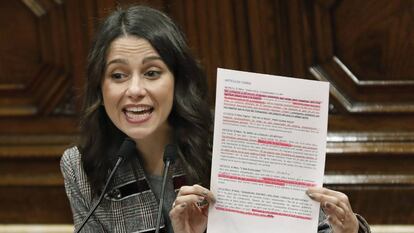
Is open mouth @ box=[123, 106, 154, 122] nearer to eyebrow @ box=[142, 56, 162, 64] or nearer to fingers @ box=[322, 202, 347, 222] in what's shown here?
eyebrow @ box=[142, 56, 162, 64]

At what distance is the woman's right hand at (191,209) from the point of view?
1138 millimetres

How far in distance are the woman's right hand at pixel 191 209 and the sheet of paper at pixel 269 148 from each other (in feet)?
0.10

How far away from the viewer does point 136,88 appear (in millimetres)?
1274

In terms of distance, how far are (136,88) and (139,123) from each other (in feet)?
0.22

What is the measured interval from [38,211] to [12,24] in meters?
0.53

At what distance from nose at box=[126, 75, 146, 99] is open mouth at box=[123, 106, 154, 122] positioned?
0.02 meters

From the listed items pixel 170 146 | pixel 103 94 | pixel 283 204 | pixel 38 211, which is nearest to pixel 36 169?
pixel 38 211

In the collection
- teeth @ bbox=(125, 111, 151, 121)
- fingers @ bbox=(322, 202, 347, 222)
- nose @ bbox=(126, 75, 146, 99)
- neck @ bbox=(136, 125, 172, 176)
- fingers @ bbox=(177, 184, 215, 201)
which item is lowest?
fingers @ bbox=(322, 202, 347, 222)

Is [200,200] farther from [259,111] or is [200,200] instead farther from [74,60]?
[74,60]

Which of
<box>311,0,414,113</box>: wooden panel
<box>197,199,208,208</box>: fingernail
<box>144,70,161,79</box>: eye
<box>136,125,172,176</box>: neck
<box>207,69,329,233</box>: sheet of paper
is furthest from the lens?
<box>311,0,414,113</box>: wooden panel

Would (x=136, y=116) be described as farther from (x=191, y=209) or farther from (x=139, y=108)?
(x=191, y=209)

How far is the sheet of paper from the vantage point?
3.56ft

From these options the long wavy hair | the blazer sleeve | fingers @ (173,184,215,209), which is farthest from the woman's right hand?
the blazer sleeve

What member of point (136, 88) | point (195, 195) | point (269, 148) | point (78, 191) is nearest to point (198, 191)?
point (195, 195)
